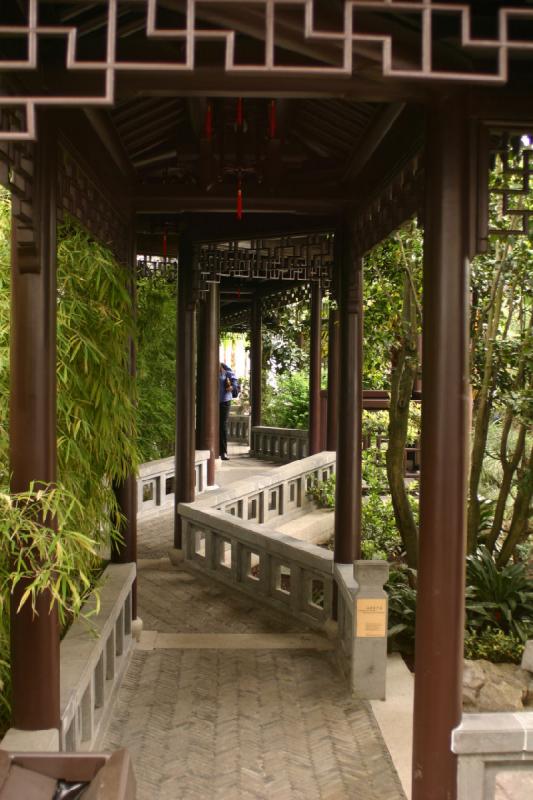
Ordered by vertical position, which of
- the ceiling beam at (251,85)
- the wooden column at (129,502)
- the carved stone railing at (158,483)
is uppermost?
the ceiling beam at (251,85)

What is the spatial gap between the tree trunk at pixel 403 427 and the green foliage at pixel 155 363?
4.46 m

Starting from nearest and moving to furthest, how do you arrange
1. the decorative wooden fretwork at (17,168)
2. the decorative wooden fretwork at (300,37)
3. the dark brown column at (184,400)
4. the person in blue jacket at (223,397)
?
the decorative wooden fretwork at (300,37) → the decorative wooden fretwork at (17,168) → the dark brown column at (184,400) → the person in blue jacket at (223,397)

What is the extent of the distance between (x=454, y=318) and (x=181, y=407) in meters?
5.16

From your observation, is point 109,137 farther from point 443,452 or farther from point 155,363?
point 155,363

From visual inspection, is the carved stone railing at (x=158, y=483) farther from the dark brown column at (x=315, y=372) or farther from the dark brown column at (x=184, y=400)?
the dark brown column at (x=315, y=372)

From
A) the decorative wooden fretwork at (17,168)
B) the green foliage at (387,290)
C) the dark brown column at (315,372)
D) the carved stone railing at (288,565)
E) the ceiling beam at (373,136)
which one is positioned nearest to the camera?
the decorative wooden fretwork at (17,168)

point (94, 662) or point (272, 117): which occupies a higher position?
point (272, 117)

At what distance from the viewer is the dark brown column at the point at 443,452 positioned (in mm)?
2736

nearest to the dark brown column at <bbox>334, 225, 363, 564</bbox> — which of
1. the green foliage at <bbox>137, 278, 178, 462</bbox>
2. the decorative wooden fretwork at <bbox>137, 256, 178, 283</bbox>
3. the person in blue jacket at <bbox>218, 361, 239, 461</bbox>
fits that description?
the decorative wooden fretwork at <bbox>137, 256, 178, 283</bbox>

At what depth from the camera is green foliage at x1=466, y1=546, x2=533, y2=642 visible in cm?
556

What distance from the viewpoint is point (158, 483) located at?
9.80 m

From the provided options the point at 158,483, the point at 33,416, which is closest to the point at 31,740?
the point at 33,416

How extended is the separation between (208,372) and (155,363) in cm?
77

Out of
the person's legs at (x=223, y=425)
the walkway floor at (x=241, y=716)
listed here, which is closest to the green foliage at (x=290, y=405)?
the person's legs at (x=223, y=425)
